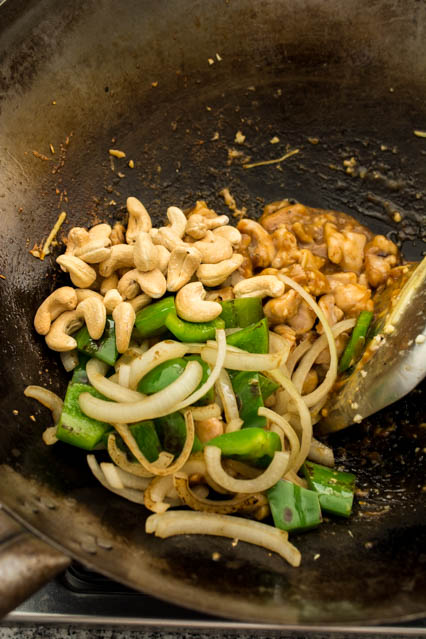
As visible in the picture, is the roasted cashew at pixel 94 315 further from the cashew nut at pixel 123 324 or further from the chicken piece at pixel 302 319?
the chicken piece at pixel 302 319

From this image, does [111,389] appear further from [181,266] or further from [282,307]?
[282,307]

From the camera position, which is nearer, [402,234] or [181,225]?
[181,225]

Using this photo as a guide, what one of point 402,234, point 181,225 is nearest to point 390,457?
Answer: point 402,234

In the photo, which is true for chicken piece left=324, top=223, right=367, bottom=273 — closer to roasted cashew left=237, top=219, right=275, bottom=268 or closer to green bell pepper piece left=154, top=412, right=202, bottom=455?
roasted cashew left=237, top=219, right=275, bottom=268

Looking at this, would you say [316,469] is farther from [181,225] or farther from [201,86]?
[201,86]

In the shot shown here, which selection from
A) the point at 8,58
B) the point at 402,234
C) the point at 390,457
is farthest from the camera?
the point at 402,234

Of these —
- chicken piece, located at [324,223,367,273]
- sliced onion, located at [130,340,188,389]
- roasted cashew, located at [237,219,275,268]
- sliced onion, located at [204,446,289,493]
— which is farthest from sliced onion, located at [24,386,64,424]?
chicken piece, located at [324,223,367,273]
